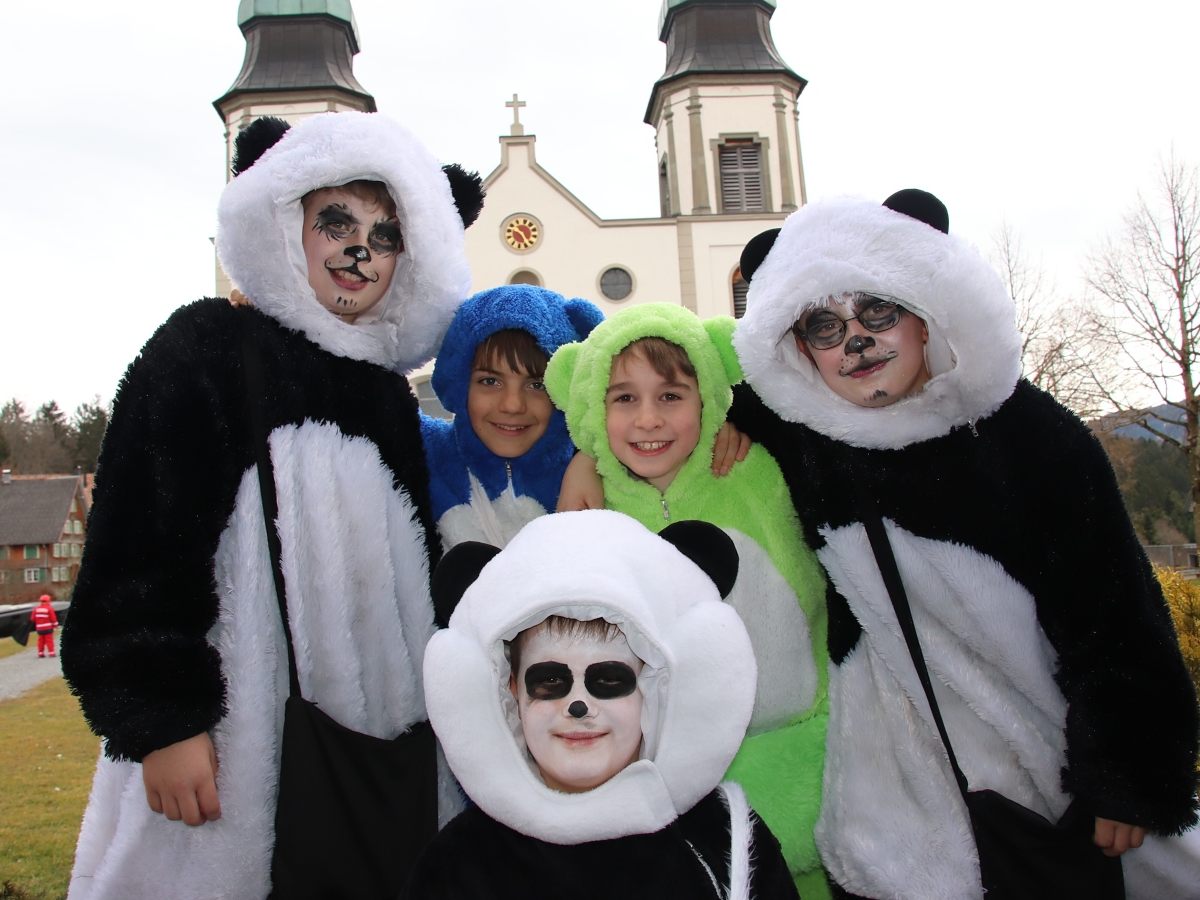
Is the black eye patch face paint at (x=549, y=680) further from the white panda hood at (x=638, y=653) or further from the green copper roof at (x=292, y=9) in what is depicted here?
the green copper roof at (x=292, y=9)

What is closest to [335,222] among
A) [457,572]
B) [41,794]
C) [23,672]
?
[457,572]

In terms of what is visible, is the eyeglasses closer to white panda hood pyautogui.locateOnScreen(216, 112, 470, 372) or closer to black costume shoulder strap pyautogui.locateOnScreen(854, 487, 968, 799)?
black costume shoulder strap pyautogui.locateOnScreen(854, 487, 968, 799)

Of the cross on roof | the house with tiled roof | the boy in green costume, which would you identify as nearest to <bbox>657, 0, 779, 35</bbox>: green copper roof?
the cross on roof

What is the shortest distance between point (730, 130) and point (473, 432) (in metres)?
23.3

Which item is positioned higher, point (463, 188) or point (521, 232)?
point (521, 232)

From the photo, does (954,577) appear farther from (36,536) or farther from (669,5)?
(36,536)

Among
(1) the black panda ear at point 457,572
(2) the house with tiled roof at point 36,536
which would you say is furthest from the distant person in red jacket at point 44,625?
(2) the house with tiled roof at point 36,536

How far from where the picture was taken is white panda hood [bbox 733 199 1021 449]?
2.00 m

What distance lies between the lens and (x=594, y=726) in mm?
1660

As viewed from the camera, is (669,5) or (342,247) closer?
(342,247)

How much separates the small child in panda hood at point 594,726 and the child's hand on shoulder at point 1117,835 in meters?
0.75

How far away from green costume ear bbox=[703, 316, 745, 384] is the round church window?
2183 centimetres

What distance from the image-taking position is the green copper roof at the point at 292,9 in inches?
967

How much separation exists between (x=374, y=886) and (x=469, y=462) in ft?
4.05
